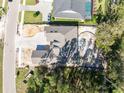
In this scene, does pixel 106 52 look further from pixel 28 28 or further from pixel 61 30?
pixel 28 28

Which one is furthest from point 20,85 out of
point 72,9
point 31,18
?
point 72,9

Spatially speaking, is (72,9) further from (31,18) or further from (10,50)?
(10,50)

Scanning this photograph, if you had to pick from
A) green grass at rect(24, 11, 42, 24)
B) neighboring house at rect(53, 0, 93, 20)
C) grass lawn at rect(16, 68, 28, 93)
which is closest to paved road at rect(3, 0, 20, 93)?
grass lawn at rect(16, 68, 28, 93)

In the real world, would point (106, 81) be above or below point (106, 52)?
below

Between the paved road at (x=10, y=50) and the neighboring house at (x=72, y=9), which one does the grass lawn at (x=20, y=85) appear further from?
the neighboring house at (x=72, y=9)

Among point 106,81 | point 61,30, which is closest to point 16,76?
point 61,30

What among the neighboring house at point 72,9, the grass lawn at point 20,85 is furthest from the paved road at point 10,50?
the neighboring house at point 72,9
